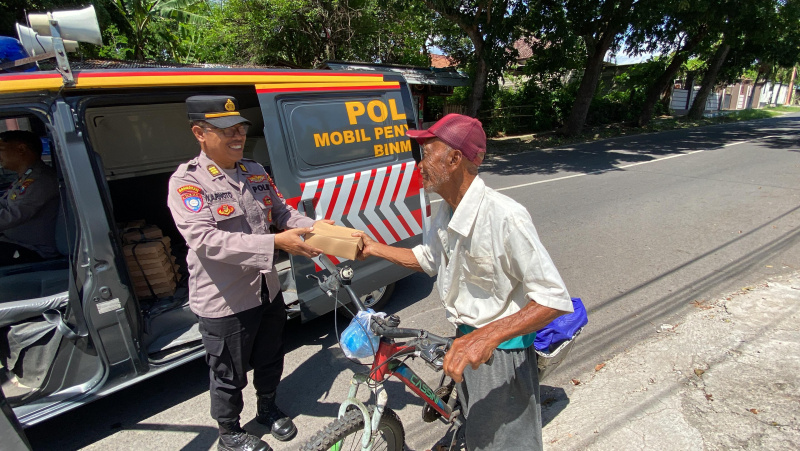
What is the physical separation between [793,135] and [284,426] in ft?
73.2

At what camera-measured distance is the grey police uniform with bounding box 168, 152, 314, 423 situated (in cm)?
196

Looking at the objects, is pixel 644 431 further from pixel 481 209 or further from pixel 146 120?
pixel 146 120

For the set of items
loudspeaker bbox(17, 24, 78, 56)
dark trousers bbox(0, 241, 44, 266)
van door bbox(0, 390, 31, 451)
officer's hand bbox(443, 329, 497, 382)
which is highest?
loudspeaker bbox(17, 24, 78, 56)

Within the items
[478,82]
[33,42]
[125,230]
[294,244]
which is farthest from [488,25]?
[294,244]

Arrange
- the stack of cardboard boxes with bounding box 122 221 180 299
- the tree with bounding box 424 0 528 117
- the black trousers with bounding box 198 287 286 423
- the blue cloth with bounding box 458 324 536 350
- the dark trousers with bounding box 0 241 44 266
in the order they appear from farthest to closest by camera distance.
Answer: the tree with bounding box 424 0 528 117
the stack of cardboard boxes with bounding box 122 221 180 299
the dark trousers with bounding box 0 241 44 266
the black trousers with bounding box 198 287 286 423
the blue cloth with bounding box 458 324 536 350

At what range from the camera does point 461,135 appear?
1.50m

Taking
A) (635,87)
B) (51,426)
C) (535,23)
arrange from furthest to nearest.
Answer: (635,87) < (535,23) < (51,426)

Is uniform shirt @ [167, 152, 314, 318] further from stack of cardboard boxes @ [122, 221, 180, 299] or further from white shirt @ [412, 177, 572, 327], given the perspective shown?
Result: stack of cardboard boxes @ [122, 221, 180, 299]

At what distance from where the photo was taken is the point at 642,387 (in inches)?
111

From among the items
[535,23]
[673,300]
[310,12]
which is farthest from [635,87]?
[673,300]

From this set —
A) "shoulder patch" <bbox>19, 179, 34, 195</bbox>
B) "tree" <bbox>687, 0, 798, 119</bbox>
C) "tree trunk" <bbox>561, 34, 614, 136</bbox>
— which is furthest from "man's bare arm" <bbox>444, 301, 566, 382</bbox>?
"tree" <bbox>687, 0, 798, 119</bbox>

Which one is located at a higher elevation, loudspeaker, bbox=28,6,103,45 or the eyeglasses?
loudspeaker, bbox=28,6,103,45

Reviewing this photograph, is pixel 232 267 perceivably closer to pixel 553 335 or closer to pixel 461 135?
pixel 461 135

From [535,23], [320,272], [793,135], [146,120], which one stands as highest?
[535,23]
